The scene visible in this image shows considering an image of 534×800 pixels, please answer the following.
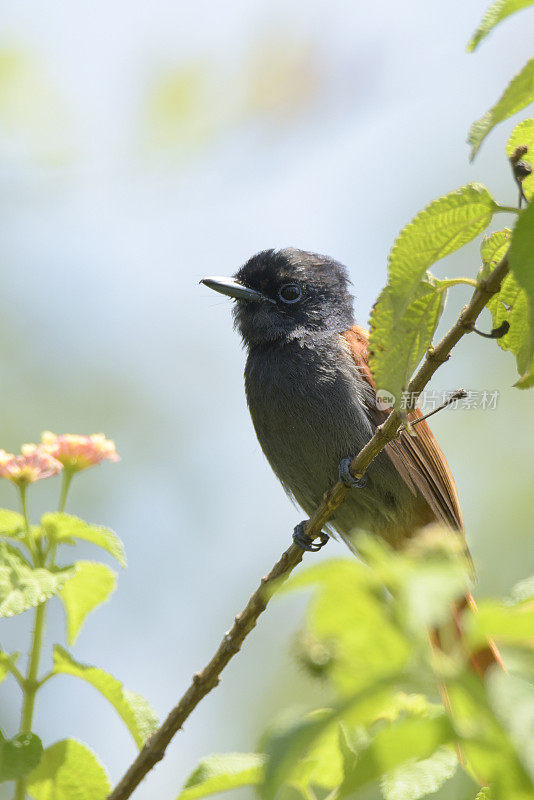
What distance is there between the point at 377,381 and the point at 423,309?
0.52 feet

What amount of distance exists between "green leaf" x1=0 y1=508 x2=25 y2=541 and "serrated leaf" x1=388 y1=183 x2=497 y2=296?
105 cm

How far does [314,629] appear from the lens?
2.70 feet

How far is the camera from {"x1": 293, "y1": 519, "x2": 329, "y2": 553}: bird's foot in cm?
302

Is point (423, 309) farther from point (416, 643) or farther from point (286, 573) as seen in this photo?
point (286, 573)

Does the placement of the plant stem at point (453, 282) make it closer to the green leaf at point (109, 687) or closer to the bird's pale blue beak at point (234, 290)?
the green leaf at point (109, 687)

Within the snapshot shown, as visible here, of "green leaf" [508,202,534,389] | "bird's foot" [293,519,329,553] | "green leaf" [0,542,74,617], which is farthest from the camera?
"bird's foot" [293,519,329,553]

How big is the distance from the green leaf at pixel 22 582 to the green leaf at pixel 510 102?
1.14 metres

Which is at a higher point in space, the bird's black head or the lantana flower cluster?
the bird's black head

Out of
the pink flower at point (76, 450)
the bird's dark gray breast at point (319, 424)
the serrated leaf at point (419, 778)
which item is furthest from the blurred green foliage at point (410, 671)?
the bird's dark gray breast at point (319, 424)

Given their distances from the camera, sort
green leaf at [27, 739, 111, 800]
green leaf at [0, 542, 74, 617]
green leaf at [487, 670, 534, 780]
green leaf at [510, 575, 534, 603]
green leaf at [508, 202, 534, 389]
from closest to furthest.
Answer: green leaf at [487, 670, 534, 780], green leaf at [508, 202, 534, 389], green leaf at [510, 575, 534, 603], green leaf at [0, 542, 74, 617], green leaf at [27, 739, 111, 800]

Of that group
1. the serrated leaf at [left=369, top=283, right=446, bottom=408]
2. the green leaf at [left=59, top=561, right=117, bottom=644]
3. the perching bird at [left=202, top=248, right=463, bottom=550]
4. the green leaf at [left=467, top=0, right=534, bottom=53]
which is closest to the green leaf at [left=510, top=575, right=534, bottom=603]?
the serrated leaf at [left=369, top=283, right=446, bottom=408]

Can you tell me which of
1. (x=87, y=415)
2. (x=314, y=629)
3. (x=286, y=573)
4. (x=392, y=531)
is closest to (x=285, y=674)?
(x=392, y=531)

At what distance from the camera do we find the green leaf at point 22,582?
162 cm

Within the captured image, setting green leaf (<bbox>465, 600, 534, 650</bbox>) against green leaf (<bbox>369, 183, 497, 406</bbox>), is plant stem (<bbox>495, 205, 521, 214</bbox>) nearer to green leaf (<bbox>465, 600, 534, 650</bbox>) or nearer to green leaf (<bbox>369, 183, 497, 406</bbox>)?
green leaf (<bbox>369, 183, 497, 406</bbox>)
